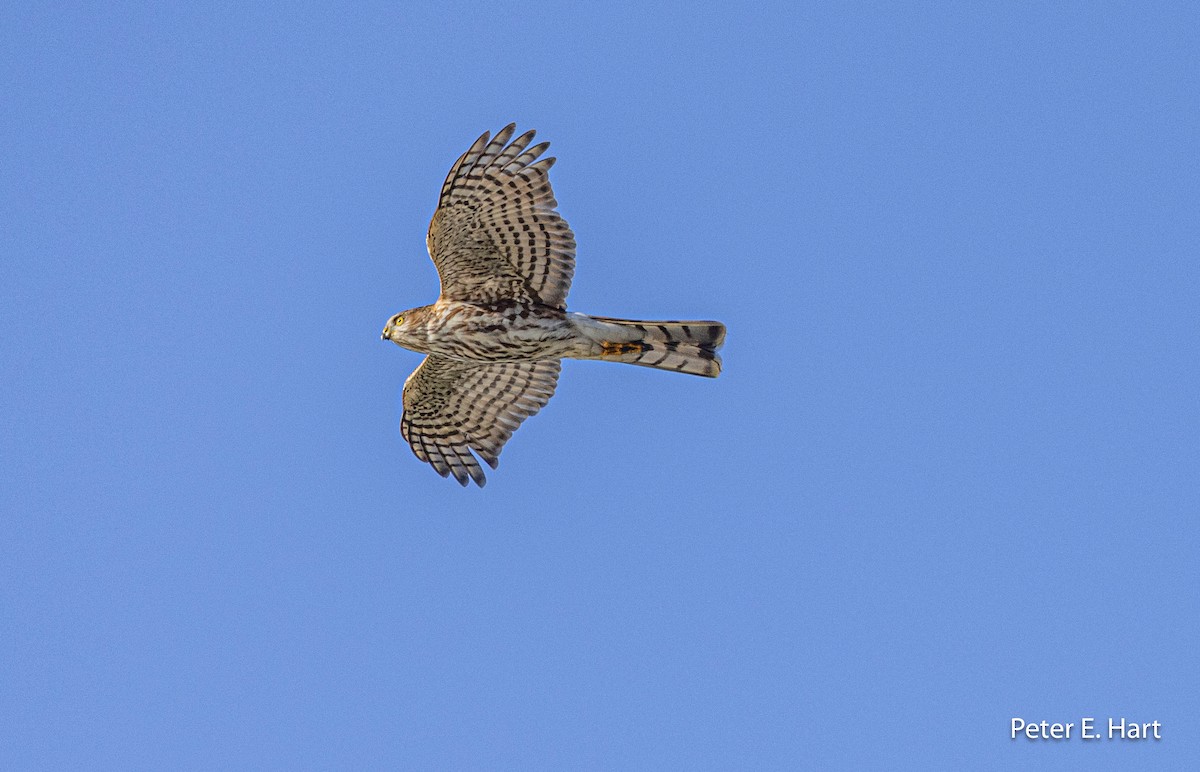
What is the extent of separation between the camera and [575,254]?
1475 cm

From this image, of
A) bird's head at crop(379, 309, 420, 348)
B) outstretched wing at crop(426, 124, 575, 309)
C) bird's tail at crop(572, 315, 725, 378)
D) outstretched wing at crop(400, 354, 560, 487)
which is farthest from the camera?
outstretched wing at crop(400, 354, 560, 487)

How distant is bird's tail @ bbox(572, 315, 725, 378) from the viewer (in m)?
14.7

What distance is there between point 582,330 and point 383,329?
6.37ft

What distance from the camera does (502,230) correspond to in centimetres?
1460

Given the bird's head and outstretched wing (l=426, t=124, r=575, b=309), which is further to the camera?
the bird's head

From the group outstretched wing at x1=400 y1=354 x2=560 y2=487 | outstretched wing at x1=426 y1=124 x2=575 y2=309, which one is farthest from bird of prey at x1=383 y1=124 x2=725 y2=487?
outstretched wing at x1=400 y1=354 x2=560 y2=487

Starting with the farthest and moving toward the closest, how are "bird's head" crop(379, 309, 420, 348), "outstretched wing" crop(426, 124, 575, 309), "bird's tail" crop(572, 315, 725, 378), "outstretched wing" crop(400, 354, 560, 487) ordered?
"outstretched wing" crop(400, 354, 560, 487), "bird's head" crop(379, 309, 420, 348), "bird's tail" crop(572, 315, 725, 378), "outstretched wing" crop(426, 124, 575, 309)

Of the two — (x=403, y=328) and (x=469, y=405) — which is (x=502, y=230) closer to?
(x=403, y=328)

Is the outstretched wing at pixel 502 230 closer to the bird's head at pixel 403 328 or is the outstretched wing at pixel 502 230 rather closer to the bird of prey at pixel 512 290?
the bird of prey at pixel 512 290

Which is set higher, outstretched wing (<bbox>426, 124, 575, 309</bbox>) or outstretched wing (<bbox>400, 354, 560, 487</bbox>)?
outstretched wing (<bbox>426, 124, 575, 309</bbox>)

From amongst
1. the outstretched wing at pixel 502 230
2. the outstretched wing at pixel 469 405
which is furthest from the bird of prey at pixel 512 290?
the outstretched wing at pixel 469 405

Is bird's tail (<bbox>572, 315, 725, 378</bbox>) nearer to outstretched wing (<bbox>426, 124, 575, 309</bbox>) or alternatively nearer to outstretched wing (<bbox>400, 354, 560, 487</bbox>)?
outstretched wing (<bbox>426, 124, 575, 309</bbox>)

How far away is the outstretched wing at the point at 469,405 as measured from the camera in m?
16.1

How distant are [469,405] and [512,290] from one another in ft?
5.99
